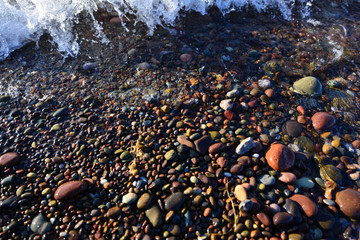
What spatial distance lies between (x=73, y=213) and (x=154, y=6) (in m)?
3.66

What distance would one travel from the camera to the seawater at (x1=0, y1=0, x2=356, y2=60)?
387 cm

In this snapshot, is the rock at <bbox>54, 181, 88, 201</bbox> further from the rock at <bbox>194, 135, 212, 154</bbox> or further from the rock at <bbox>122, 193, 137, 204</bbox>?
the rock at <bbox>194, 135, 212, 154</bbox>

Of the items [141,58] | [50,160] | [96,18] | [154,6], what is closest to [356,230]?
[50,160]

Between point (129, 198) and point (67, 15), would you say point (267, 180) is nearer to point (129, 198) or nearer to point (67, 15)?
point (129, 198)

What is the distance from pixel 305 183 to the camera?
2.22 metres

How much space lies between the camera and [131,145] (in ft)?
8.25

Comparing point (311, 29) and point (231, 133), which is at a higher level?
point (311, 29)

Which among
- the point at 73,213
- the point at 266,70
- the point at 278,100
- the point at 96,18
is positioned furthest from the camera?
the point at 96,18

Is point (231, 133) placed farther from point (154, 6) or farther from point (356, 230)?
point (154, 6)

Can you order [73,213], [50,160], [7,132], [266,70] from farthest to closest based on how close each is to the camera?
[266,70] → [7,132] → [50,160] → [73,213]

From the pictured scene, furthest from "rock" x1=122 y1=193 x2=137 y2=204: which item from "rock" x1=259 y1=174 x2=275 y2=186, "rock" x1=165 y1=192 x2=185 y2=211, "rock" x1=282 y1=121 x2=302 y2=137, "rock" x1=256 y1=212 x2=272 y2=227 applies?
"rock" x1=282 y1=121 x2=302 y2=137

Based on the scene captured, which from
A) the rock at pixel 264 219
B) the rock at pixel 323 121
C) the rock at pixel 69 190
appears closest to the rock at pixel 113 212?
the rock at pixel 69 190

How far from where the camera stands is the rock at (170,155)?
91.8 inches

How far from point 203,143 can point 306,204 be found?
107 cm
